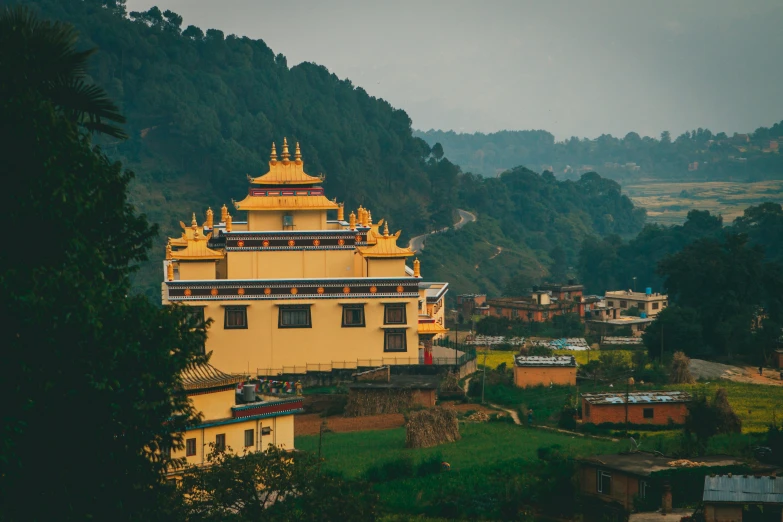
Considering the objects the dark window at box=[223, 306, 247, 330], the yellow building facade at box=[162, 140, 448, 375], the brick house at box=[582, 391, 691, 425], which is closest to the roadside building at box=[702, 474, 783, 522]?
the brick house at box=[582, 391, 691, 425]

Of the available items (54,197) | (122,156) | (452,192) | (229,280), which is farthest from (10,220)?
(452,192)

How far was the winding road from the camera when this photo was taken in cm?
12050

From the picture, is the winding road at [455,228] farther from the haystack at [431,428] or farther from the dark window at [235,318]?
the haystack at [431,428]

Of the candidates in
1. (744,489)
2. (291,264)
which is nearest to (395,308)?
(291,264)

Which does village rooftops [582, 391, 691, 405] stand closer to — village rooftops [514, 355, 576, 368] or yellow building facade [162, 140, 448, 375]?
village rooftops [514, 355, 576, 368]

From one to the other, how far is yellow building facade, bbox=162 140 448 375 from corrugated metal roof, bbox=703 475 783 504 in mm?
24809

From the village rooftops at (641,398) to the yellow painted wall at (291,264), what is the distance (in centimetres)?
1425

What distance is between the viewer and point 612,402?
4153 centimetres

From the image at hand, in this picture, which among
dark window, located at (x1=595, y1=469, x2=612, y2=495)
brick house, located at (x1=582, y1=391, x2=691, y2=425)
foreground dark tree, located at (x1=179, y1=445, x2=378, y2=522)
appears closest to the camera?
foreground dark tree, located at (x1=179, y1=445, x2=378, y2=522)

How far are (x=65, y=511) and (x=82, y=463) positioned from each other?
0.88 meters

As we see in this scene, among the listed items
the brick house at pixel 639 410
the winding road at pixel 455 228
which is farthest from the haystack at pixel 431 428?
the winding road at pixel 455 228

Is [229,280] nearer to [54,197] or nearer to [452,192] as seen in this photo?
[54,197]

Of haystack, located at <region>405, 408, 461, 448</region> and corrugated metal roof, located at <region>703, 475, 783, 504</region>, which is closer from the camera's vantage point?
corrugated metal roof, located at <region>703, 475, 783, 504</region>

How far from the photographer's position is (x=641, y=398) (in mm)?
41719
